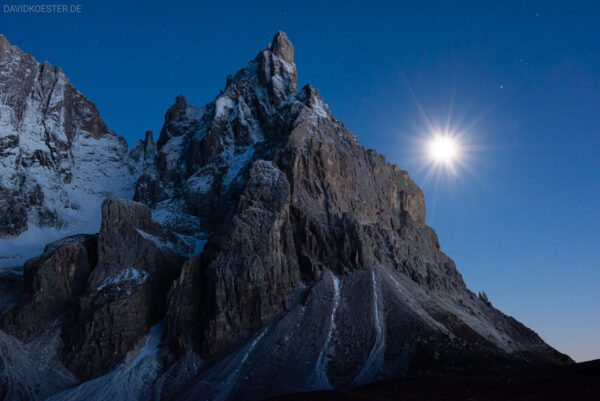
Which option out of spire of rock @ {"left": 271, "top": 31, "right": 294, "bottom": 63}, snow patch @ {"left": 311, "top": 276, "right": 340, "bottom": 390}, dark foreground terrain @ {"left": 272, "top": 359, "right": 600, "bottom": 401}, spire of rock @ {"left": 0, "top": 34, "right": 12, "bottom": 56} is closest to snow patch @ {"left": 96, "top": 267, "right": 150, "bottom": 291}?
snow patch @ {"left": 311, "top": 276, "right": 340, "bottom": 390}

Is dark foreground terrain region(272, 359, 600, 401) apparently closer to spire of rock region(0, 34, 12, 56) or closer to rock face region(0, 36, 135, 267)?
rock face region(0, 36, 135, 267)

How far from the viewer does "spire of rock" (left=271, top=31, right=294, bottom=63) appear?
129250 millimetres

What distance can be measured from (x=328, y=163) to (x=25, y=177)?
81.4 meters

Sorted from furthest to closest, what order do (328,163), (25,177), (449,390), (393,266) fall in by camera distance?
(25,177) → (328,163) → (393,266) → (449,390)

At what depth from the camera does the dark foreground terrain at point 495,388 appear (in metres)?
26.9

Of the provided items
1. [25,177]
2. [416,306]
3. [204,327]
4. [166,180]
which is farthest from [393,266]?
[25,177]

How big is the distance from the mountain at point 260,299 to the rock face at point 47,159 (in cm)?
3009

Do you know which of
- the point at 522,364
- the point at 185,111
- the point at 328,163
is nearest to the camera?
the point at 522,364

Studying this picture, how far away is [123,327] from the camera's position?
6166 centimetres

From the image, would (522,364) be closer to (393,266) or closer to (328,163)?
(393,266)

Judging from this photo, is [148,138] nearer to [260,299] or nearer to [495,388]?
[260,299]

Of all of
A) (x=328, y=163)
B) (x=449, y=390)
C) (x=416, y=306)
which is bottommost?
(x=449, y=390)

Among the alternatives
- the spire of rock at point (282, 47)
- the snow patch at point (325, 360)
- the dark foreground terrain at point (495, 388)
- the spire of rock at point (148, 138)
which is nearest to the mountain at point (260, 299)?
the snow patch at point (325, 360)

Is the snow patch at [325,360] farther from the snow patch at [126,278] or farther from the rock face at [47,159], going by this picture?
the rock face at [47,159]
